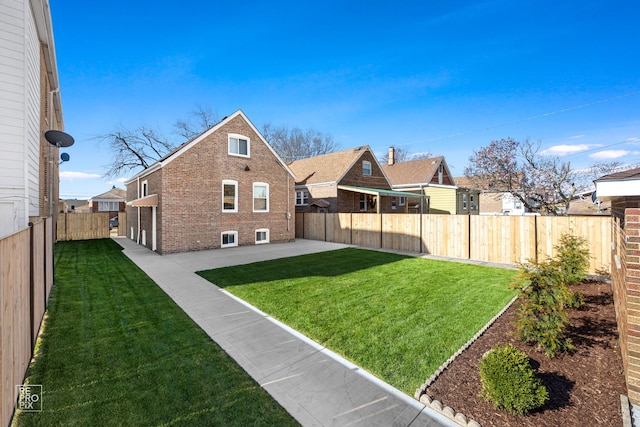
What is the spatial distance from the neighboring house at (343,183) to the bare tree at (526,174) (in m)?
5.93

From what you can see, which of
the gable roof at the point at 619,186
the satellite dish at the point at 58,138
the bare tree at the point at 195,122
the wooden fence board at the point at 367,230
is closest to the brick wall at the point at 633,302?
the gable roof at the point at 619,186

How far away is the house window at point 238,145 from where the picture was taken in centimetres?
1514

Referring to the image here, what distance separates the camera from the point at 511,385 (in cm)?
293

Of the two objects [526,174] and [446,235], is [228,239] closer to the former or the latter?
[446,235]

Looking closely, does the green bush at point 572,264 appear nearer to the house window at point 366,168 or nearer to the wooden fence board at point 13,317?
the wooden fence board at point 13,317

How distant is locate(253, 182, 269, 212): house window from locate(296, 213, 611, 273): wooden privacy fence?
4.51 m

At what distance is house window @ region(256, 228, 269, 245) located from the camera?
16328mm

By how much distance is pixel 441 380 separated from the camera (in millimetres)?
3484

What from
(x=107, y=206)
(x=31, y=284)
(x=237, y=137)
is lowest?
(x=31, y=284)

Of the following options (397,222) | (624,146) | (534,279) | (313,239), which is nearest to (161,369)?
(534,279)

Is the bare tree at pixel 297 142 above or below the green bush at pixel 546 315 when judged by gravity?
above

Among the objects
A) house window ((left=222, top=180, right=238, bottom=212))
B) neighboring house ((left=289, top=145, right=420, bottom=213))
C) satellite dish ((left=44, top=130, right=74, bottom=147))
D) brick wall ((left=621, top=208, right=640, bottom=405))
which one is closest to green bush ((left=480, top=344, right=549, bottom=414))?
brick wall ((left=621, top=208, right=640, bottom=405))

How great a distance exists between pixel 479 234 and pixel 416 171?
1961 cm

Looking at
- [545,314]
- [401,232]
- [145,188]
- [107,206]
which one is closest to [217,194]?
[145,188]
